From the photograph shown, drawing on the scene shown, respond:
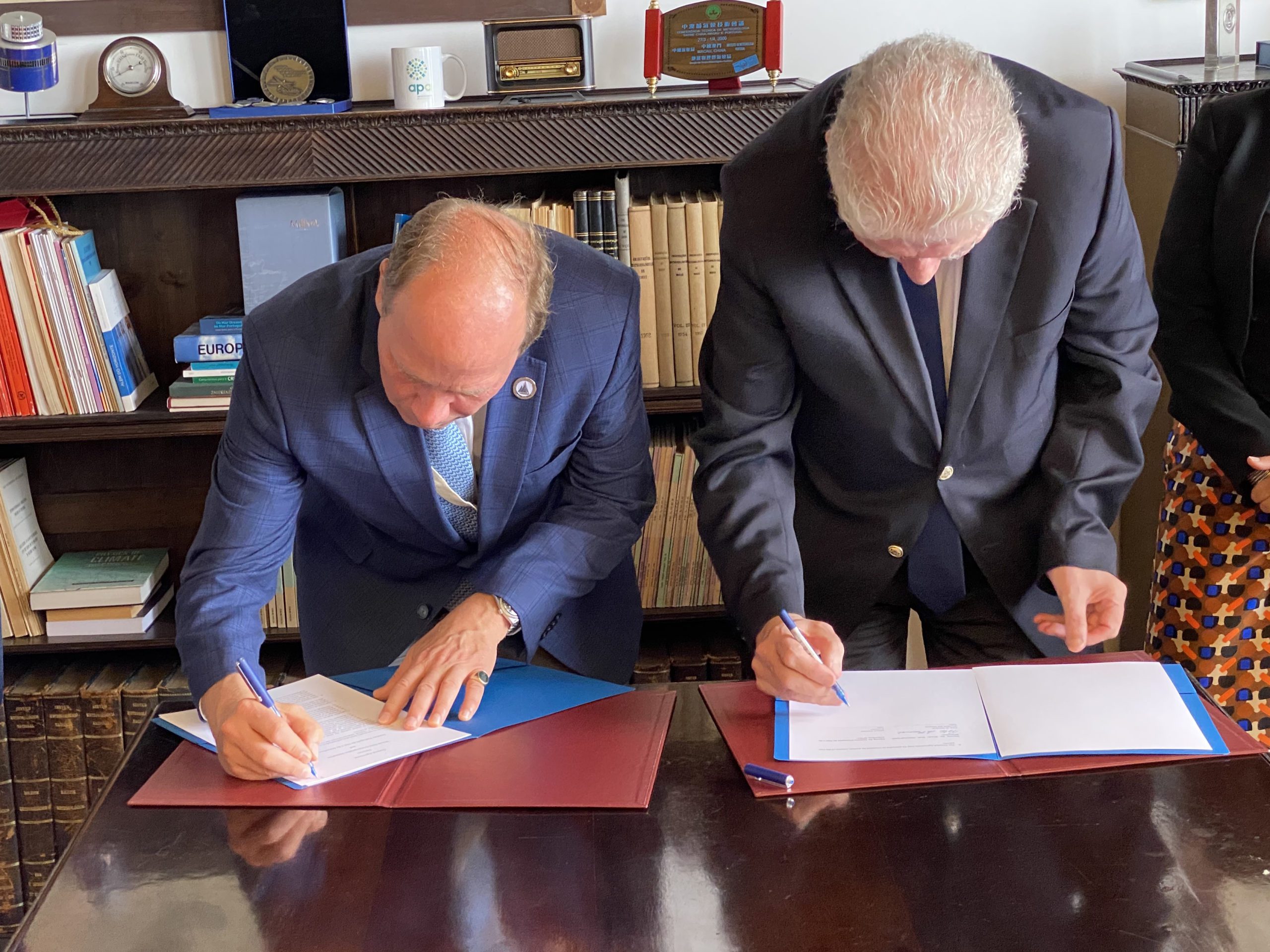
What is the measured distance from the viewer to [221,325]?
2590mm

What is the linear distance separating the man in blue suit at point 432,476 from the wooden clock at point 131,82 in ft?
3.09

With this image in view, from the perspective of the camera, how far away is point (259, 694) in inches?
58.0

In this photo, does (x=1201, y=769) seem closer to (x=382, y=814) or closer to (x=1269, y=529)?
(x=1269, y=529)

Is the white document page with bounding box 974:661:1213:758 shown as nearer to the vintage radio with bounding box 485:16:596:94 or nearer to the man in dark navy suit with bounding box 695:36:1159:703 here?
the man in dark navy suit with bounding box 695:36:1159:703

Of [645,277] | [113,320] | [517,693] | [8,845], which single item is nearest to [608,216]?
[645,277]

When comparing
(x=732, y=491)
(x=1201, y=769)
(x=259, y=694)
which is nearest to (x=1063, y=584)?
(x=1201, y=769)

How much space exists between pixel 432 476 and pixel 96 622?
1.33 m

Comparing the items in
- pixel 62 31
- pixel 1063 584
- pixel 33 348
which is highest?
pixel 62 31

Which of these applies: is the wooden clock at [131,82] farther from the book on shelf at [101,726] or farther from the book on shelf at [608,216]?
the book on shelf at [101,726]

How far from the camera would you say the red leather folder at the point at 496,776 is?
135cm

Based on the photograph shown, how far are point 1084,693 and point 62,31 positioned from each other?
230 centimetres

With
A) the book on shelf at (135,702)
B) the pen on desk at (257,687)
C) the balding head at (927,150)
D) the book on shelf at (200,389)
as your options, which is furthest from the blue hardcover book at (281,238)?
the balding head at (927,150)

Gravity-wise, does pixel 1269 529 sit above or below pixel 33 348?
below

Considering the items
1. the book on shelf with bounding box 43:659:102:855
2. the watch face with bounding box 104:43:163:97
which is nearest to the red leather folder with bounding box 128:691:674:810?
the book on shelf with bounding box 43:659:102:855
